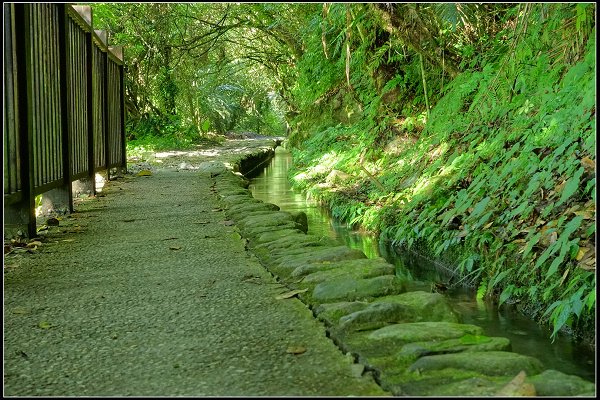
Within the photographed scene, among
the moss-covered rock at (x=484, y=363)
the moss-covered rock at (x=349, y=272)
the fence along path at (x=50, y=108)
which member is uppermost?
the fence along path at (x=50, y=108)

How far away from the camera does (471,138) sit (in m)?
6.41

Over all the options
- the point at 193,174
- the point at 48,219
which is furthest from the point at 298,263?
the point at 193,174

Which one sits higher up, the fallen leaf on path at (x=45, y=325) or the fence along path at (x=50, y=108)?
the fence along path at (x=50, y=108)

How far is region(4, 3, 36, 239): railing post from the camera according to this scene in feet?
13.7

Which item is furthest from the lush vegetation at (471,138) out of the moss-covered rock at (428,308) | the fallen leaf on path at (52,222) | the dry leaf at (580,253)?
the fallen leaf on path at (52,222)

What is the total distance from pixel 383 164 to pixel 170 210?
3496mm

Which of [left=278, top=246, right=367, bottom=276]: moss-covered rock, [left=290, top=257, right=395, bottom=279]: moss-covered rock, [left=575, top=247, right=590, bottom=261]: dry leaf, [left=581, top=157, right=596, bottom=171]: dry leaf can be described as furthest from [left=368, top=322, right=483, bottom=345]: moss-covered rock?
[left=581, top=157, right=596, bottom=171]: dry leaf

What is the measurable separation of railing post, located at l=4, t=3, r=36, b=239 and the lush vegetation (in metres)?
2.20

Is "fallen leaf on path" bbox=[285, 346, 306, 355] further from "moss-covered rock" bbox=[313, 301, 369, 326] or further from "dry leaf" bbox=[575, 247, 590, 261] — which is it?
"dry leaf" bbox=[575, 247, 590, 261]

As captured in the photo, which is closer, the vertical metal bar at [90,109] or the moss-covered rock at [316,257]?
the moss-covered rock at [316,257]

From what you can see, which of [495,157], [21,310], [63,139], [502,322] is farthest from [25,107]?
[495,157]

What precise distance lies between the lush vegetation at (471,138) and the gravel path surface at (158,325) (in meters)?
1.51

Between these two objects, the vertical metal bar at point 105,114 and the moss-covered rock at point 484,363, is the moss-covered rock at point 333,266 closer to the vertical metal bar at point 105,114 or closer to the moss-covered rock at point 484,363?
the moss-covered rock at point 484,363

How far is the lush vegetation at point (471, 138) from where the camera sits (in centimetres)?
410
